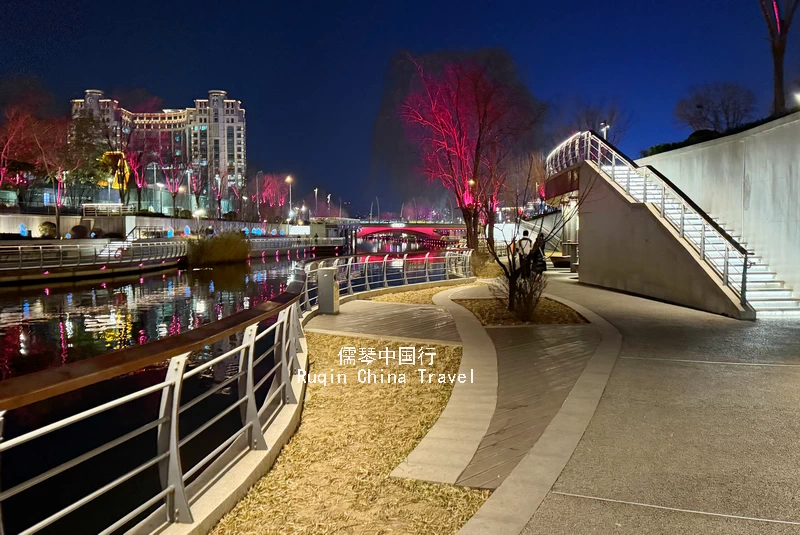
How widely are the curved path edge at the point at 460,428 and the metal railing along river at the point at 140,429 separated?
133 cm

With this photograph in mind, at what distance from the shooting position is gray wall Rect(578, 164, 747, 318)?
514 inches

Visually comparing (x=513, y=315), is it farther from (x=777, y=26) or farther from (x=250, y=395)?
(x=777, y=26)

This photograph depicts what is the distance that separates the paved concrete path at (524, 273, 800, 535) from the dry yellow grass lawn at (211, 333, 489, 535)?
30.1 inches

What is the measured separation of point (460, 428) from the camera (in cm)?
548

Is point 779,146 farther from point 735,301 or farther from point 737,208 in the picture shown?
point 735,301

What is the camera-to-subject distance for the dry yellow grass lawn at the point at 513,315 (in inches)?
444

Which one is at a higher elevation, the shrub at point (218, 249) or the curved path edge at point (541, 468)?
the shrub at point (218, 249)

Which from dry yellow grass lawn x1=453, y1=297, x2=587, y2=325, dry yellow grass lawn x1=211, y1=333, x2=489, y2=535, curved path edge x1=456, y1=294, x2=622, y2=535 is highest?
dry yellow grass lawn x1=453, y1=297, x2=587, y2=325

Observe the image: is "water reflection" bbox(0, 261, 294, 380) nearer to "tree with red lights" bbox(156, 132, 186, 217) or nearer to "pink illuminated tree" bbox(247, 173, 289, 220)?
"tree with red lights" bbox(156, 132, 186, 217)

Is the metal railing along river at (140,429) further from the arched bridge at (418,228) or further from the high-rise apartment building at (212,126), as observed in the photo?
the high-rise apartment building at (212,126)

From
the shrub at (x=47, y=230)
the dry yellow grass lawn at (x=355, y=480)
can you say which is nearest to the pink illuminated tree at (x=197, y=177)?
the shrub at (x=47, y=230)

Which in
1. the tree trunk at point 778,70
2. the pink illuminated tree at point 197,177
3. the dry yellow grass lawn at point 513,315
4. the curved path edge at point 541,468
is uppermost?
the pink illuminated tree at point 197,177

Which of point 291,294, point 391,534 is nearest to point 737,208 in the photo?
point 291,294

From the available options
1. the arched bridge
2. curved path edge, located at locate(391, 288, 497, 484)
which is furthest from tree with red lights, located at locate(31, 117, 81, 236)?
curved path edge, located at locate(391, 288, 497, 484)
